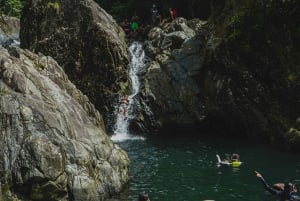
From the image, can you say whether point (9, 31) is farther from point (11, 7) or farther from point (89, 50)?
point (89, 50)

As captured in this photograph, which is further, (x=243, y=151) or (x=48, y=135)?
(x=243, y=151)

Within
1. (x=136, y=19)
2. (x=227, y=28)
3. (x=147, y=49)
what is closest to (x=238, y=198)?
(x=227, y=28)

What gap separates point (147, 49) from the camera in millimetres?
51938

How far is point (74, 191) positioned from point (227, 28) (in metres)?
23.3

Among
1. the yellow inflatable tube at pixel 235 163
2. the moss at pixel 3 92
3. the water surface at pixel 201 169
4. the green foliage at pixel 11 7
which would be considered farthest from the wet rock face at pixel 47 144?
the green foliage at pixel 11 7

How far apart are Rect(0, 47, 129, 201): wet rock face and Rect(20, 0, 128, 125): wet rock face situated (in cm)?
1743

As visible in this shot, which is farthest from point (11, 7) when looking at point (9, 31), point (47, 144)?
point (47, 144)

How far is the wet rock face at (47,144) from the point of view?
23.3 metres

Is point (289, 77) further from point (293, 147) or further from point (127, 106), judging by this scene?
point (127, 106)

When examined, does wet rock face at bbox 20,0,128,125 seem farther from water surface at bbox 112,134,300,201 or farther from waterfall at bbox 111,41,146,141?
water surface at bbox 112,134,300,201

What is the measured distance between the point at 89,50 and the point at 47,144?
24186 mm

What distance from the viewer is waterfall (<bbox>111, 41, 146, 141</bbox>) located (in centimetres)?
4706

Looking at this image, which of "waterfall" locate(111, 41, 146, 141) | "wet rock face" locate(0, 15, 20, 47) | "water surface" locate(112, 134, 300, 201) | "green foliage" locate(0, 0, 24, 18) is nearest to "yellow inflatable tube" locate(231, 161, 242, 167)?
"water surface" locate(112, 134, 300, 201)

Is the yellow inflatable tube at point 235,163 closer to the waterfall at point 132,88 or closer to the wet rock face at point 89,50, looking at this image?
the waterfall at point 132,88
